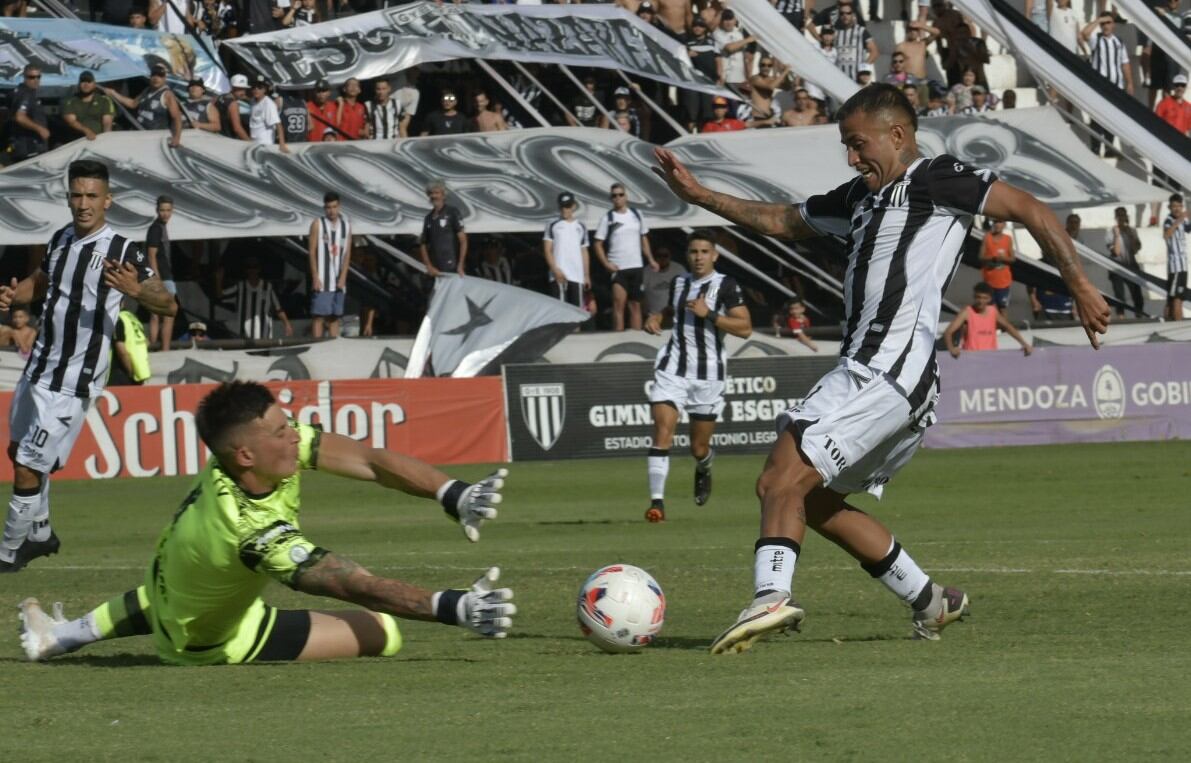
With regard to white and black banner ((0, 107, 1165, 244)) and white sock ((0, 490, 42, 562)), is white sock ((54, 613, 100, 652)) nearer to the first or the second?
white sock ((0, 490, 42, 562))

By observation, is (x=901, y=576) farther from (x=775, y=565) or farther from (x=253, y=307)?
(x=253, y=307)

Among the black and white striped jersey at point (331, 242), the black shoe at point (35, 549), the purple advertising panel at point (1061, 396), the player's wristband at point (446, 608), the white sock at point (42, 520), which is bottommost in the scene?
the purple advertising panel at point (1061, 396)

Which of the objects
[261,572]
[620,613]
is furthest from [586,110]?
[261,572]

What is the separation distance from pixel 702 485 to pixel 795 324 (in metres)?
9.76

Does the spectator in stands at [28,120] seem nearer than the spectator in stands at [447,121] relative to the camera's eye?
Yes

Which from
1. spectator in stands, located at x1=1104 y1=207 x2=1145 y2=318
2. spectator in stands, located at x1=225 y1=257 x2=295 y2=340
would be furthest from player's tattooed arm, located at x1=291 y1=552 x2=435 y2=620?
spectator in stands, located at x1=1104 y1=207 x2=1145 y2=318

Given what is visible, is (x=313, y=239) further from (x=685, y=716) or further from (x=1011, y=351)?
(x=685, y=716)

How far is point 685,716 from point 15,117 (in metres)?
20.7

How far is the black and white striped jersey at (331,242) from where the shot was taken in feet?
81.8

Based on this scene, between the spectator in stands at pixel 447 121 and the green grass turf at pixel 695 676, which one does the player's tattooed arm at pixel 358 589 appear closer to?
the green grass turf at pixel 695 676

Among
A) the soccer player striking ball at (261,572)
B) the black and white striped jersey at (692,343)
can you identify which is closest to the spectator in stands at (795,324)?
the black and white striped jersey at (692,343)

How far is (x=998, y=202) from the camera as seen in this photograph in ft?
25.3

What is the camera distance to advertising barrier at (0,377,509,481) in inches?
874

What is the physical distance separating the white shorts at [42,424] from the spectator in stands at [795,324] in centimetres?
1489
